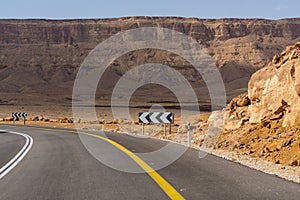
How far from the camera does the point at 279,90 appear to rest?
18297mm

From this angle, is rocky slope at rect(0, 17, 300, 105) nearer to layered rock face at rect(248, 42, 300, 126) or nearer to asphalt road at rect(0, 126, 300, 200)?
layered rock face at rect(248, 42, 300, 126)

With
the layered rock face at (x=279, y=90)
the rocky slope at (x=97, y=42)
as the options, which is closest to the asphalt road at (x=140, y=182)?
the layered rock face at (x=279, y=90)

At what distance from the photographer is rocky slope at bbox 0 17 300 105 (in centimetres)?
13100

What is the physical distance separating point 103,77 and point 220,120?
11221cm

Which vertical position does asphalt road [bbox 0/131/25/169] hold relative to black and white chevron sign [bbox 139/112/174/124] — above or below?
below

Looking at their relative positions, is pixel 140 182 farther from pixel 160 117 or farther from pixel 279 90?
pixel 160 117

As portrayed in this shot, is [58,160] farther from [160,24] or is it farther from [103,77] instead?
[160,24]

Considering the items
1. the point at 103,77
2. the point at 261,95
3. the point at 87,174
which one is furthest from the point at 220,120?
the point at 103,77

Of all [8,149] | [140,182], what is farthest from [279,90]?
[8,149]

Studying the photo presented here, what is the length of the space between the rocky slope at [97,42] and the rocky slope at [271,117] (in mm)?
95256

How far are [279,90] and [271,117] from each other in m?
1.28

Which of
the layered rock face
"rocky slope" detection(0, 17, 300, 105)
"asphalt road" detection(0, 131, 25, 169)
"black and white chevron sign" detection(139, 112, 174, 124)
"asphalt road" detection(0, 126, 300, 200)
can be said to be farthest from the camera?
"rocky slope" detection(0, 17, 300, 105)

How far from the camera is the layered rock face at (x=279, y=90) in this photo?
16.2 metres

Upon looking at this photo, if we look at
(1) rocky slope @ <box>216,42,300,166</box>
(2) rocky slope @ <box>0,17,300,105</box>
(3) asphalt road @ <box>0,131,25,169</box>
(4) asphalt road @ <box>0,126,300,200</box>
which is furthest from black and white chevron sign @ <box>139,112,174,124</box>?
(2) rocky slope @ <box>0,17,300,105</box>
